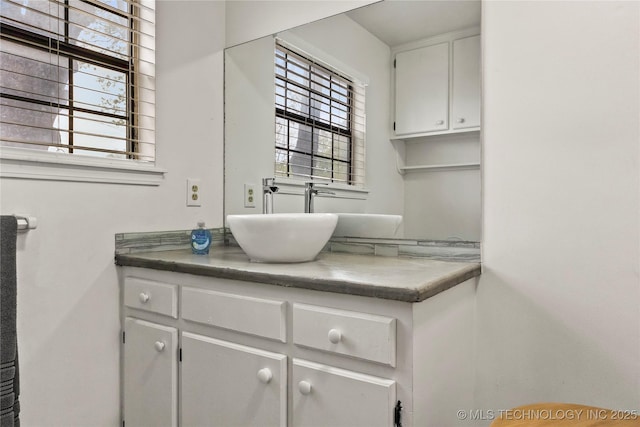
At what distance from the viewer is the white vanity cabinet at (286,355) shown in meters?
0.95

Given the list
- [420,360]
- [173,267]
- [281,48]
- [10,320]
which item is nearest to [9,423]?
[10,320]

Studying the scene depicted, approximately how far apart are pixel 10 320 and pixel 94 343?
16.4 inches

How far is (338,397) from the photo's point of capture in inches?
39.7

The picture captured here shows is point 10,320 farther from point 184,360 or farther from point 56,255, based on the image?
point 184,360

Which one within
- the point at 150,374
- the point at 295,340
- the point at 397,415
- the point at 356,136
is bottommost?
the point at 150,374

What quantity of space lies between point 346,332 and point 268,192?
3.18 feet

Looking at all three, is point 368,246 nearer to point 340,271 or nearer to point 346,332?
point 340,271

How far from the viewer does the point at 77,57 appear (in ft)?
4.75

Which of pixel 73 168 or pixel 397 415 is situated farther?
pixel 73 168

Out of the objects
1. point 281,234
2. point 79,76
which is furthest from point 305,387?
point 79,76

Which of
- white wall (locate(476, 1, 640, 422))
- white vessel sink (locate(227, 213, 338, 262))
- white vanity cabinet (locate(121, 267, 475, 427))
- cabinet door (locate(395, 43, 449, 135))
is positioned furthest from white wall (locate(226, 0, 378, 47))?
white vanity cabinet (locate(121, 267, 475, 427))

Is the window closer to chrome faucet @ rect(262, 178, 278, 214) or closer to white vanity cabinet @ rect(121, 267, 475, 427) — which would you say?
chrome faucet @ rect(262, 178, 278, 214)

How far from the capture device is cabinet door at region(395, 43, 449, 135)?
4.53ft

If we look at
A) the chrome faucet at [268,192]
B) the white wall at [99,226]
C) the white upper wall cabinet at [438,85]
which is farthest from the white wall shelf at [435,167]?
the white wall at [99,226]
